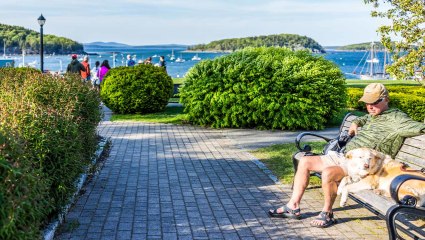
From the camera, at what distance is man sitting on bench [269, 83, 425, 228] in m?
5.81

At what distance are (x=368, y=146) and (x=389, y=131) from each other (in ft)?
0.91

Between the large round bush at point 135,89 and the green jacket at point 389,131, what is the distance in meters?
11.5

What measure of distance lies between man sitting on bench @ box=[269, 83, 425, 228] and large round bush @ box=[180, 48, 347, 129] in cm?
706

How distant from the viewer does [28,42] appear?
140m

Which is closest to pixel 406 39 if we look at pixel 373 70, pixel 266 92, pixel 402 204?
pixel 266 92

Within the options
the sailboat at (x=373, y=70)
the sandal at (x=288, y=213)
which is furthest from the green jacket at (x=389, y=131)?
the sailboat at (x=373, y=70)

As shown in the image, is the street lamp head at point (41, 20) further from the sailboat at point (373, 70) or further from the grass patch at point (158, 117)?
the sailboat at point (373, 70)

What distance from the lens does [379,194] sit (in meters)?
5.37

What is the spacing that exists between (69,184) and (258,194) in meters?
2.55

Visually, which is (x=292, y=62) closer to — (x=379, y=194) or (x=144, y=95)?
(x=144, y=95)

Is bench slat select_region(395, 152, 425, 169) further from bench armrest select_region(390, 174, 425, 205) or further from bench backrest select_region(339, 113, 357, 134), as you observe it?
bench backrest select_region(339, 113, 357, 134)

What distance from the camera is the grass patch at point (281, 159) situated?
808 centimetres

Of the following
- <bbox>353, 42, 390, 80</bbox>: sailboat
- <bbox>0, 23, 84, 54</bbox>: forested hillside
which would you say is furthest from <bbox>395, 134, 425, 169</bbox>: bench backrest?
<bbox>0, 23, 84, 54</bbox>: forested hillside

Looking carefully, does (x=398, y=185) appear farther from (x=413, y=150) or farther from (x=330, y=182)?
(x=413, y=150)
